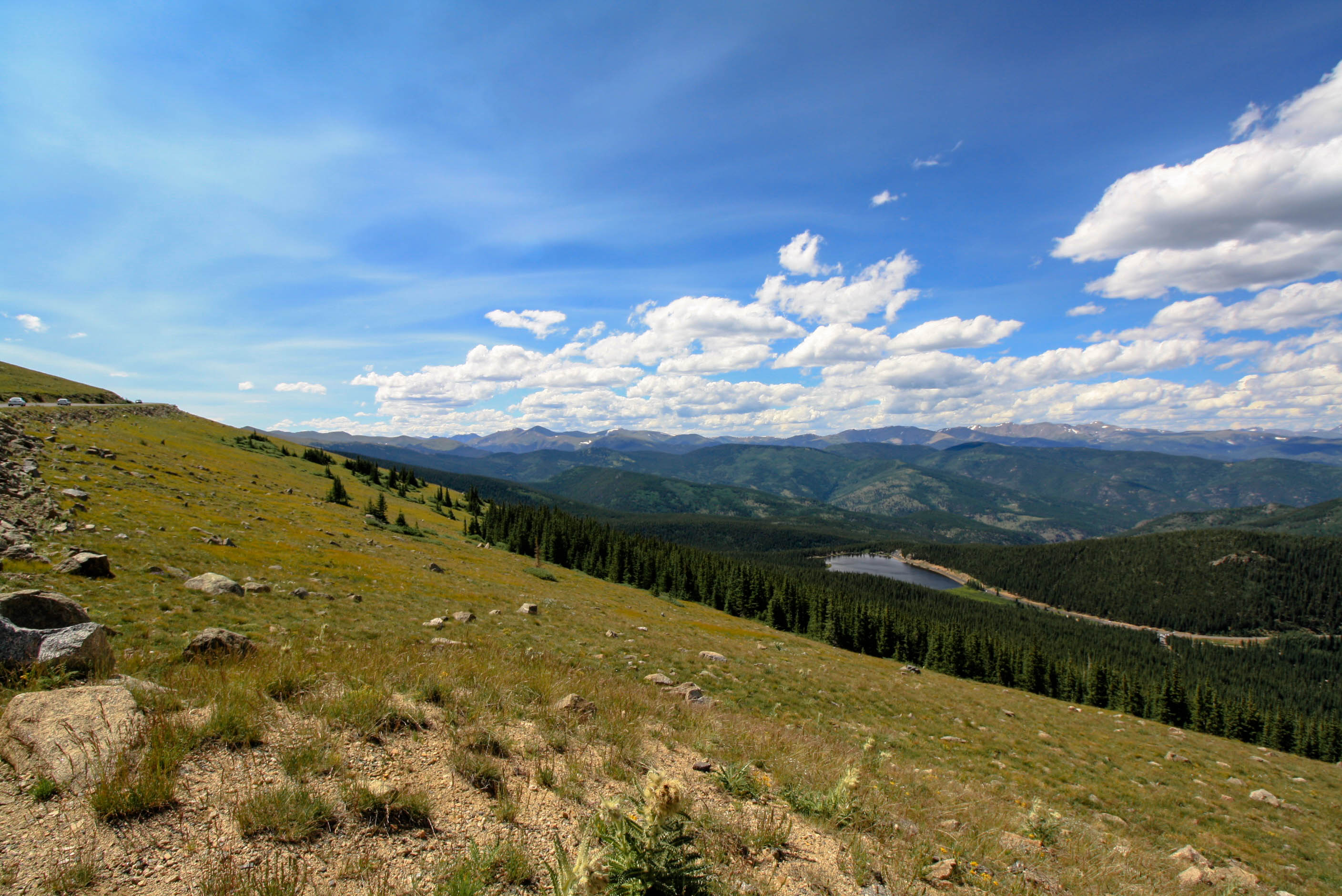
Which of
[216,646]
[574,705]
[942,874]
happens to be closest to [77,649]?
[216,646]

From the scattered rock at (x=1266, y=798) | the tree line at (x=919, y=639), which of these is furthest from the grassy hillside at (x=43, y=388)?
the scattered rock at (x=1266, y=798)

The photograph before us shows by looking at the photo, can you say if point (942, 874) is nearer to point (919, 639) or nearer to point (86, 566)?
point (86, 566)

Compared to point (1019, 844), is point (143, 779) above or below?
above

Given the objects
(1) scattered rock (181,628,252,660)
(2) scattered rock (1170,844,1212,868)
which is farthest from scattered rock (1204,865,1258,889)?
(1) scattered rock (181,628,252,660)

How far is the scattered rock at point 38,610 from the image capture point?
8016 mm

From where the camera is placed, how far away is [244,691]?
7125mm

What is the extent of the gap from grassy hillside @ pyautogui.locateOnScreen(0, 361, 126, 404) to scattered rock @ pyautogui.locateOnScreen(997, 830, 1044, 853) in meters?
99.3

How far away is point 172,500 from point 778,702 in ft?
127

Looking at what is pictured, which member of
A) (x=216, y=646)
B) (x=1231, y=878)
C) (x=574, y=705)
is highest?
(x=216, y=646)

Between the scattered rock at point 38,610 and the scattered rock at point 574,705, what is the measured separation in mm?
8398

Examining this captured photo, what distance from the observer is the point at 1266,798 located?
23672 mm

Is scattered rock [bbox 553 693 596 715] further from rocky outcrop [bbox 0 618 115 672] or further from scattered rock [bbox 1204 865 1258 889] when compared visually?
scattered rock [bbox 1204 865 1258 889]

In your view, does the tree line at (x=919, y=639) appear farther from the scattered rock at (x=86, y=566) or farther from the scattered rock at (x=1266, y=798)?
the scattered rock at (x=86, y=566)

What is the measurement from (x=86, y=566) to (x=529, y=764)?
1833 cm
